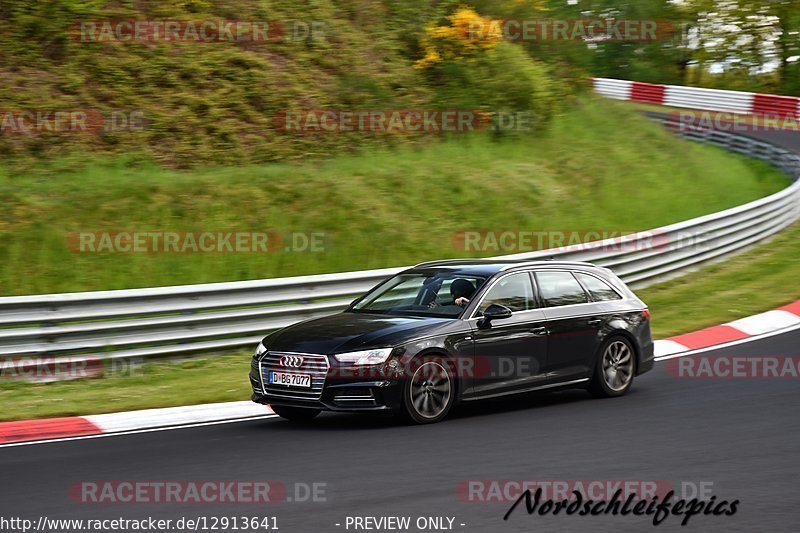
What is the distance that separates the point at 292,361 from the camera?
930 cm

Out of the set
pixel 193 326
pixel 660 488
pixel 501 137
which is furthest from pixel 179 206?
pixel 660 488

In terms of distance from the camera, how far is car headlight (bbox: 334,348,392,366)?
356 inches

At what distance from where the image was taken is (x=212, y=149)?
2038 cm

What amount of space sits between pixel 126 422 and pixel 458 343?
10.4 feet

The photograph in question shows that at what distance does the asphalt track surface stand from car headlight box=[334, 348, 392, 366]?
61 centimetres

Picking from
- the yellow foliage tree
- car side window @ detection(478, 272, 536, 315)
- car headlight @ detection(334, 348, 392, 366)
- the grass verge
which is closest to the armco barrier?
the yellow foliage tree

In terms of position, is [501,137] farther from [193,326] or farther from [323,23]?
[193,326]

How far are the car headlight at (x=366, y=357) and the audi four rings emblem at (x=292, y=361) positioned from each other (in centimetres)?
37

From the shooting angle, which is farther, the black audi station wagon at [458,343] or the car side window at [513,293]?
the car side window at [513,293]

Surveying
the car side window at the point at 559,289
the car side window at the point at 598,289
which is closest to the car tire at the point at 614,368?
the car side window at the point at 598,289

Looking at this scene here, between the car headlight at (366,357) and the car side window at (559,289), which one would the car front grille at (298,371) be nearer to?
the car headlight at (366,357)

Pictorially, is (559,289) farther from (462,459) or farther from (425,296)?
(462,459)

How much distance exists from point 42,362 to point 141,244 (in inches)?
164

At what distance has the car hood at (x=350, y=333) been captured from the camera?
360 inches
